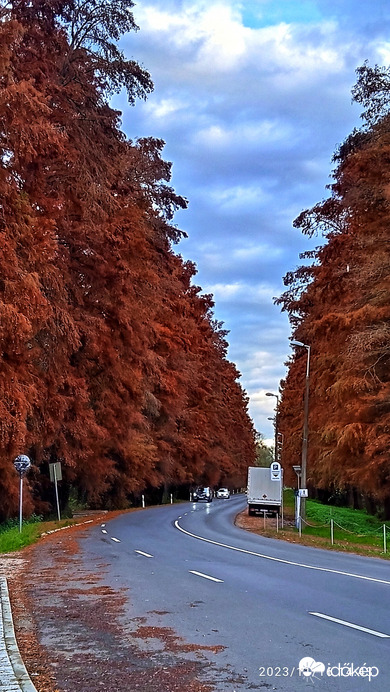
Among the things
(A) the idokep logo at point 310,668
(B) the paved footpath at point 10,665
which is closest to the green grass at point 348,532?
(A) the idokep logo at point 310,668

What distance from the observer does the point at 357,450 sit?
29047 millimetres

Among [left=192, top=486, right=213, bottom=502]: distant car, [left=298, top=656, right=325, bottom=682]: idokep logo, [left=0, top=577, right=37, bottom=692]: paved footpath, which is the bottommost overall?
[left=192, top=486, right=213, bottom=502]: distant car

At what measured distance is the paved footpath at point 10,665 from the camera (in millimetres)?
6508

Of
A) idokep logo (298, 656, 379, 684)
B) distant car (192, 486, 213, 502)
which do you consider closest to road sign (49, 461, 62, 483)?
idokep logo (298, 656, 379, 684)

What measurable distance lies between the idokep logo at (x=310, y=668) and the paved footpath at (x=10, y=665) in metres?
2.74

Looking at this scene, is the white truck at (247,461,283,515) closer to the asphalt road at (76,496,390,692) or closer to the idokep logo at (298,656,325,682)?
the asphalt road at (76,496,390,692)

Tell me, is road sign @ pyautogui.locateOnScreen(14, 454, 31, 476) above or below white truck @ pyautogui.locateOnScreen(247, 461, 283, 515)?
above

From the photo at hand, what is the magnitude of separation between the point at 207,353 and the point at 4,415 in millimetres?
55051

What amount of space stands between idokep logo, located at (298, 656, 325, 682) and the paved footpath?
274cm

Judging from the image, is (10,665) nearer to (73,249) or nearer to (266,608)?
(266,608)

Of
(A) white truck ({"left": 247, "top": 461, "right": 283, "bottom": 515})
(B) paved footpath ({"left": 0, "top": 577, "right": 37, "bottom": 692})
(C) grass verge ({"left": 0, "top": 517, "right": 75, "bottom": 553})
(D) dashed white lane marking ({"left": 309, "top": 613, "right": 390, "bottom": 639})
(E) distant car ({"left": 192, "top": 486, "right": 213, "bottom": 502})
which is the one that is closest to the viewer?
(B) paved footpath ({"left": 0, "top": 577, "right": 37, "bottom": 692})

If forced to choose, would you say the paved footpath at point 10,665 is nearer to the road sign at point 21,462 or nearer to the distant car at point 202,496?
the road sign at point 21,462

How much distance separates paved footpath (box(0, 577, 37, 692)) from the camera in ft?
21.4

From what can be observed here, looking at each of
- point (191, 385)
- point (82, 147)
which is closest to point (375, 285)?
point (82, 147)
